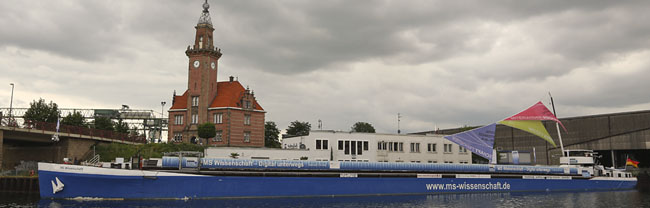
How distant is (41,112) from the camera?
83875 mm

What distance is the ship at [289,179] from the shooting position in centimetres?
4084

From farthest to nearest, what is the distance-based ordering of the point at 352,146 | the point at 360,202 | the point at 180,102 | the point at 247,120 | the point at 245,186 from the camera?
the point at 180,102
the point at 247,120
the point at 352,146
the point at 245,186
the point at 360,202

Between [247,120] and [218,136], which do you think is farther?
[247,120]

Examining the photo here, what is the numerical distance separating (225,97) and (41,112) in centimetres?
3261

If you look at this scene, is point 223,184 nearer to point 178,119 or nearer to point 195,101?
point 195,101

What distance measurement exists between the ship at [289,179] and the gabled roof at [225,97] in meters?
40.7

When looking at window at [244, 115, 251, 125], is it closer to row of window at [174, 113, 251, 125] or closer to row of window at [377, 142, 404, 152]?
row of window at [174, 113, 251, 125]

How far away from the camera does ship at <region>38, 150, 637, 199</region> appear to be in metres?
40.8

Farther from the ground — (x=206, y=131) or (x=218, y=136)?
(x=206, y=131)

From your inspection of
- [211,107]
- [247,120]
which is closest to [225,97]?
[211,107]

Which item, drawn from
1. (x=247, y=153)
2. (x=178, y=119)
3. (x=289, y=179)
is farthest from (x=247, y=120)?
(x=289, y=179)

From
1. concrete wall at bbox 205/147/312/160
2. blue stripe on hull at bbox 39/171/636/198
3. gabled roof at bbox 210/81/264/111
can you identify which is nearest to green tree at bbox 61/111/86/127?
gabled roof at bbox 210/81/264/111

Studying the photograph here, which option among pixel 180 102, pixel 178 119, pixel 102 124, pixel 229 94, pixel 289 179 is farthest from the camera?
pixel 102 124

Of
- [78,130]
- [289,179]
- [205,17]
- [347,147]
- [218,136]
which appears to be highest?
[205,17]
